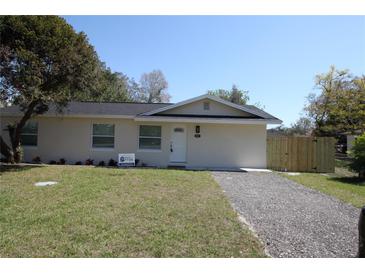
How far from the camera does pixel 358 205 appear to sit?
767 cm

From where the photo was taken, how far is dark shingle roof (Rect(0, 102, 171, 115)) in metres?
15.7

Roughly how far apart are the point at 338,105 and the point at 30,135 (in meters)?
26.7

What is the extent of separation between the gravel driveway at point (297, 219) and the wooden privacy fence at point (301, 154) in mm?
5772

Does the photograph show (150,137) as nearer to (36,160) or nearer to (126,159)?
(126,159)

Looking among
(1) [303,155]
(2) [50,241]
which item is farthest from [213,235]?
(1) [303,155]

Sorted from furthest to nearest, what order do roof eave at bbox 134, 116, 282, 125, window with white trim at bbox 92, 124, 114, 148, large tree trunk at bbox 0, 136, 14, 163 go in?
window with white trim at bbox 92, 124, 114, 148
roof eave at bbox 134, 116, 282, 125
large tree trunk at bbox 0, 136, 14, 163

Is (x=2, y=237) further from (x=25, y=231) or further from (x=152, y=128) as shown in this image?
(x=152, y=128)

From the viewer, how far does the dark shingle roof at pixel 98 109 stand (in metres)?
15.7

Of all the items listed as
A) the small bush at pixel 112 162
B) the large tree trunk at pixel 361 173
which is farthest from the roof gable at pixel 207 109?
the large tree trunk at pixel 361 173

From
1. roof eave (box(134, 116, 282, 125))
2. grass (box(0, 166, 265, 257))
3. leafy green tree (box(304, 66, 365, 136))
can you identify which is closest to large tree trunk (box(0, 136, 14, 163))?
grass (box(0, 166, 265, 257))

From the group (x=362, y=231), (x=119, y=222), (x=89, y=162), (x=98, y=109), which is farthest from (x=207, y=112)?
(x=362, y=231)

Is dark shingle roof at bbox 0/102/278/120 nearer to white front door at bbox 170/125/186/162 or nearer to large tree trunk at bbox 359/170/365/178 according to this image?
white front door at bbox 170/125/186/162

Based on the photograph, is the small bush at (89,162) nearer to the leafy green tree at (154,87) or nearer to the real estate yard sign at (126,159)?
the real estate yard sign at (126,159)
